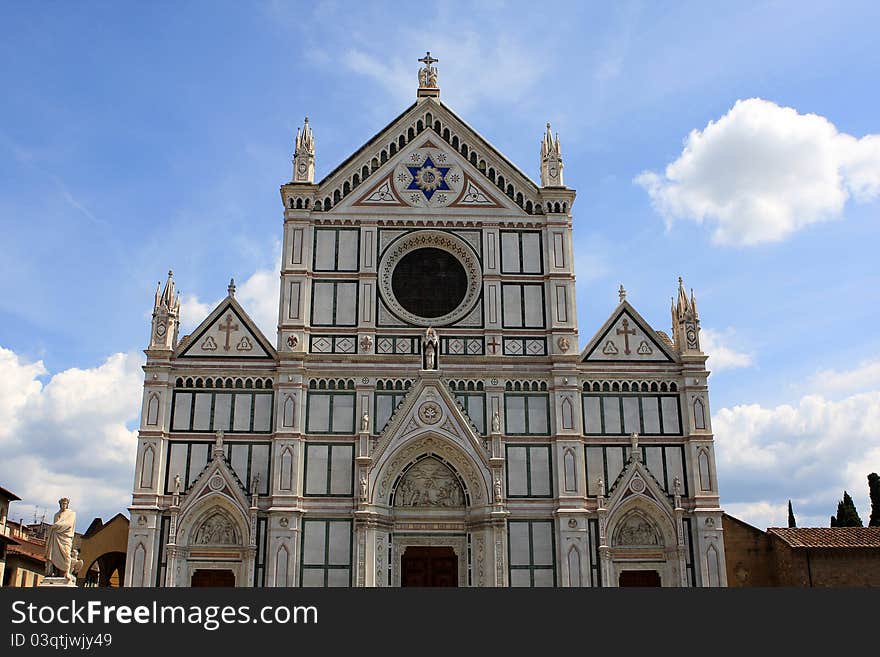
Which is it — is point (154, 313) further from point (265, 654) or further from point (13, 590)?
point (265, 654)

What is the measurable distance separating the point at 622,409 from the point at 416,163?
1158 cm

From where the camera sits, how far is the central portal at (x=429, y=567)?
30016 millimetres

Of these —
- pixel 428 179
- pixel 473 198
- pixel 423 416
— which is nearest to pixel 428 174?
pixel 428 179

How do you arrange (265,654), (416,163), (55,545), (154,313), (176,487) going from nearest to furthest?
(265,654)
(55,545)
(176,487)
(154,313)
(416,163)

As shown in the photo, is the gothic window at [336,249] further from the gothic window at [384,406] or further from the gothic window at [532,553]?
the gothic window at [532,553]

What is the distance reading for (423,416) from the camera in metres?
30.7

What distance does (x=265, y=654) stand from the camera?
53.1 feet

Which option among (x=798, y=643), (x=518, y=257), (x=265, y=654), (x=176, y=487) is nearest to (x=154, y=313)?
(x=176, y=487)

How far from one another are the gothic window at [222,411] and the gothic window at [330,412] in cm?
138

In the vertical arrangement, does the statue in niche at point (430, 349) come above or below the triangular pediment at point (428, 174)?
below

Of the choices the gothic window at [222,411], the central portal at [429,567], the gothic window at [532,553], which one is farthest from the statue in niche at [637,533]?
the gothic window at [222,411]

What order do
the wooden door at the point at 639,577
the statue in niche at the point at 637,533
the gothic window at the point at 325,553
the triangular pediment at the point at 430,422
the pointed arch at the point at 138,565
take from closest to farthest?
the pointed arch at the point at 138,565, the gothic window at the point at 325,553, the wooden door at the point at 639,577, the statue in niche at the point at 637,533, the triangular pediment at the point at 430,422

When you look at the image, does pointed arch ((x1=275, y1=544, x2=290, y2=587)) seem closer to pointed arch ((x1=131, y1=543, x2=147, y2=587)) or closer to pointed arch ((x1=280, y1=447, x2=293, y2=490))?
pointed arch ((x1=280, y1=447, x2=293, y2=490))

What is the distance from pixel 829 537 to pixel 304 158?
73.9ft
